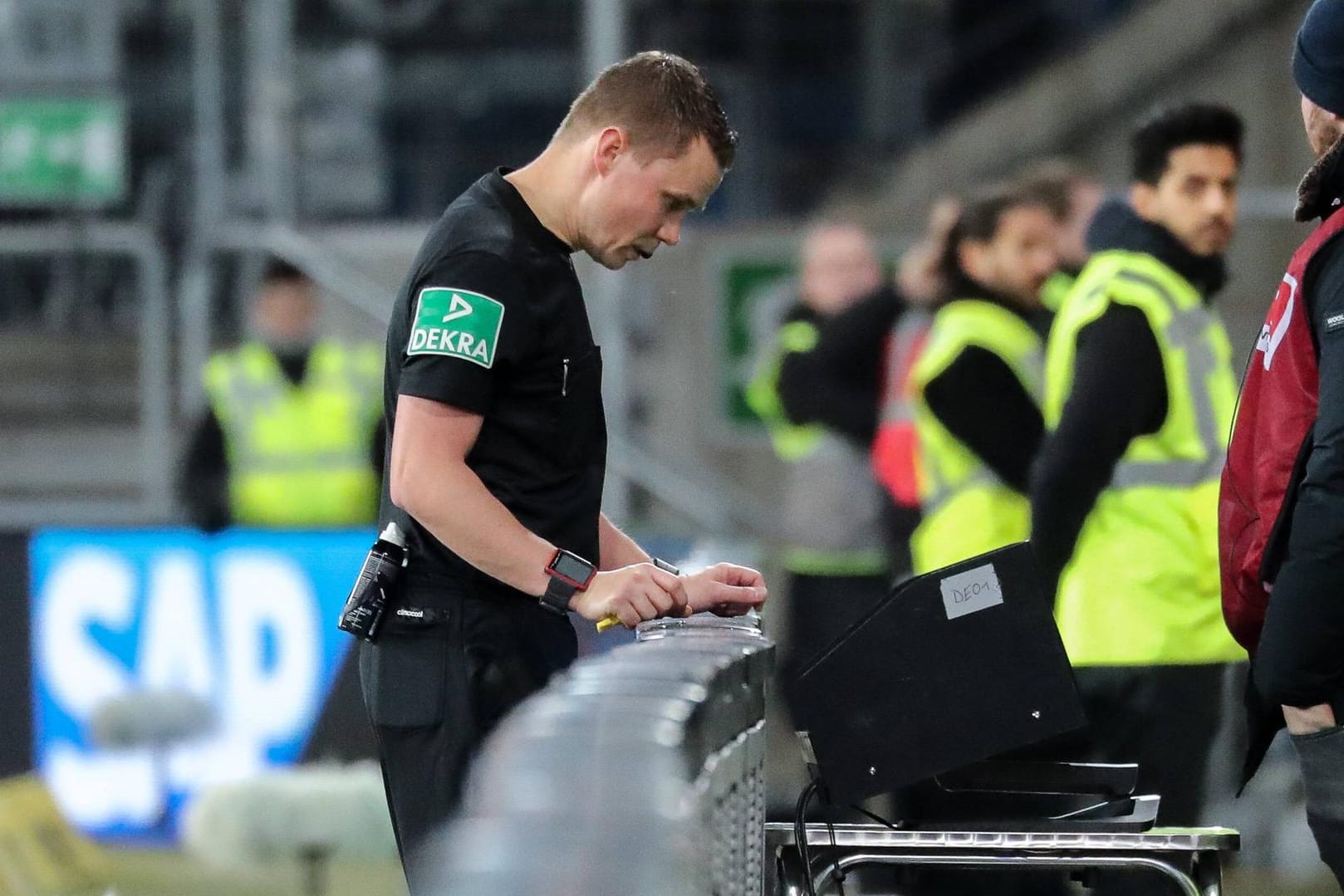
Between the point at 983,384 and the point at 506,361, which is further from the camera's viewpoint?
the point at 983,384

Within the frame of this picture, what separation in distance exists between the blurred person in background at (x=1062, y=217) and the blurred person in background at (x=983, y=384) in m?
0.13

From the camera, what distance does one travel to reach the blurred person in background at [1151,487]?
4719 mm

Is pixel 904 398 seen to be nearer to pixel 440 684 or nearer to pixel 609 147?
pixel 609 147

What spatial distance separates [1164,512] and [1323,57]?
5.26ft

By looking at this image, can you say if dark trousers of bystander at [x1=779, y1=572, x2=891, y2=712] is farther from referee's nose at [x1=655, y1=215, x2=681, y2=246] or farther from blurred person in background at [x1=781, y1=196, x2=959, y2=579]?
referee's nose at [x1=655, y1=215, x2=681, y2=246]

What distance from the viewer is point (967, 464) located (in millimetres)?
5895

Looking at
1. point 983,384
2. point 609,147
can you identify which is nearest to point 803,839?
point 609,147

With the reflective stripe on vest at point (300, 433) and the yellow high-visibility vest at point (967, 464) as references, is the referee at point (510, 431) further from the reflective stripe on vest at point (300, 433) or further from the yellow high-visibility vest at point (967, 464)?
the reflective stripe on vest at point (300, 433)

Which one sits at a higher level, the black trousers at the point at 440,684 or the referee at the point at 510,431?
the referee at the point at 510,431

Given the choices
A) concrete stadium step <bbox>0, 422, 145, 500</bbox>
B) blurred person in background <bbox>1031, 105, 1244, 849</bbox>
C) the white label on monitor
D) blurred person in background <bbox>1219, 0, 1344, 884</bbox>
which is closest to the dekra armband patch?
the white label on monitor

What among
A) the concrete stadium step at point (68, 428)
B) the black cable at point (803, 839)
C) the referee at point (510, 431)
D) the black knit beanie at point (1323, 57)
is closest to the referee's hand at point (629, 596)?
the referee at point (510, 431)

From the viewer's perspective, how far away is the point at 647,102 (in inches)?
132

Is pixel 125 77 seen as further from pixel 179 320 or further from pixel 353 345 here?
pixel 353 345

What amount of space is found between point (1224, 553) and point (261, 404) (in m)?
5.22
